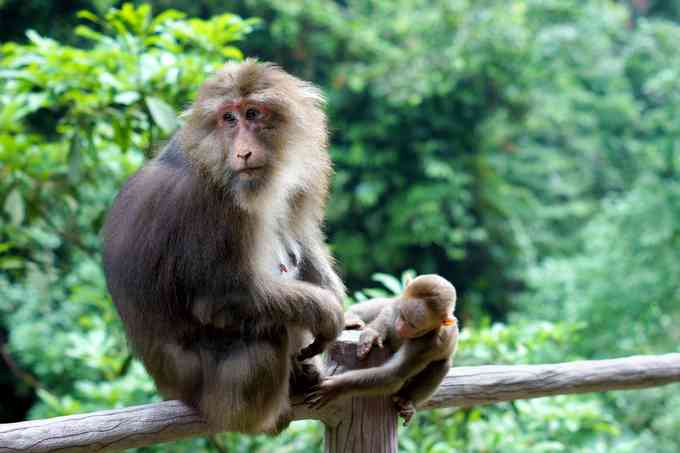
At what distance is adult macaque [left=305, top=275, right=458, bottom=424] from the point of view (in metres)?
2.82

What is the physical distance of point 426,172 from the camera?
948cm

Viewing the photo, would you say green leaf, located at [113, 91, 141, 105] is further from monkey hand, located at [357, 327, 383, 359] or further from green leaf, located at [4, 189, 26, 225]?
monkey hand, located at [357, 327, 383, 359]

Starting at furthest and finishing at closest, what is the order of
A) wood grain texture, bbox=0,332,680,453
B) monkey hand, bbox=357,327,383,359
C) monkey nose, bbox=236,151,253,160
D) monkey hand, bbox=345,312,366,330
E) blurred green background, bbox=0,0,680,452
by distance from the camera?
blurred green background, bbox=0,0,680,452 → monkey hand, bbox=345,312,366,330 → monkey hand, bbox=357,327,383,359 → monkey nose, bbox=236,151,253,160 → wood grain texture, bbox=0,332,680,453

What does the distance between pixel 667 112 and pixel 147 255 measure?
6747 millimetres

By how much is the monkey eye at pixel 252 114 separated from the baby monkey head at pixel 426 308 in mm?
898

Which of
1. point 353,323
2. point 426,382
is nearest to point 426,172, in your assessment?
point 353,323

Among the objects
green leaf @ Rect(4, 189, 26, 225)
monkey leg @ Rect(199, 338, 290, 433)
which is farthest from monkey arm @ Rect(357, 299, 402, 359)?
green leaf @ Rect(4, 189, 26, 225)

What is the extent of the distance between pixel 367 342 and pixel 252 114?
0.99 meters

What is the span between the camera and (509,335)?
434 centimetres

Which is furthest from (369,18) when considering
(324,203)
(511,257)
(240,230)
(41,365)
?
(240,230)

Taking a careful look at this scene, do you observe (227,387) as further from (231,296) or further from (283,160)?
(283,160)

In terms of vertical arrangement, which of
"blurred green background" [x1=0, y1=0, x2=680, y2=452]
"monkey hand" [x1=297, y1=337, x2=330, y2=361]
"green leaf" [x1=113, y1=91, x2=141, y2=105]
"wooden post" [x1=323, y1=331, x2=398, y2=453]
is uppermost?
"green leaf" [x1=113, y1=91, x2=141, y2=105]

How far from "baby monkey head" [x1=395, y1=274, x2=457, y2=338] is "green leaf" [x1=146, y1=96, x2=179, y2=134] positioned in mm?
1539

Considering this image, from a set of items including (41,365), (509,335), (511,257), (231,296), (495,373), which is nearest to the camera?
(231,296)
